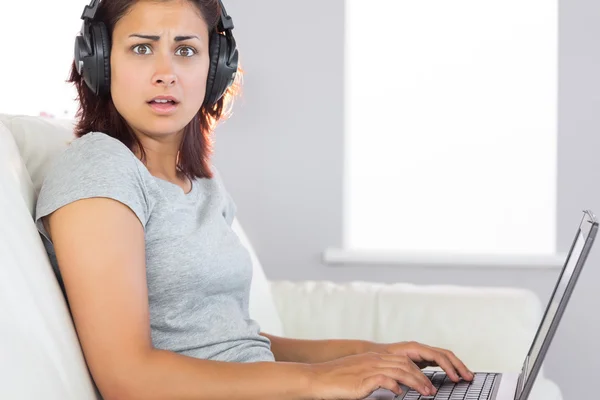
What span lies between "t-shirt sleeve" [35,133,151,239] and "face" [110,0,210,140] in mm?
101

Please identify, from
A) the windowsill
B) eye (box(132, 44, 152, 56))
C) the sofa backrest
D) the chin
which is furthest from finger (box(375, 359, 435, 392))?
the windowsill

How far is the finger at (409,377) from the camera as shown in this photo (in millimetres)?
1202

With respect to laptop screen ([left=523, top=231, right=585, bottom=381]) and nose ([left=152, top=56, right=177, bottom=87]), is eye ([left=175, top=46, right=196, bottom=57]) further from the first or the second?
laptop screen ([left=523, top=231, right=585, bottom=381])

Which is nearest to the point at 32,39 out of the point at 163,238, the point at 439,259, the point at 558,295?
the point at 439,259

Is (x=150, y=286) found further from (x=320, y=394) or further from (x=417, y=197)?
(x=417, y=197)

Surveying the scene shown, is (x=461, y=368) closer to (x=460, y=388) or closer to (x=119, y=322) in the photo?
(x=460, y=388)

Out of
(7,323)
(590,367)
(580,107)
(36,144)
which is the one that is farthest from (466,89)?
(7,323)

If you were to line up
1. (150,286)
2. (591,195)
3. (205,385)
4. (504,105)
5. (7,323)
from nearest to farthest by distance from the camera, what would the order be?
(7,323), (205,385), (150,286), (591,195), (504,105)

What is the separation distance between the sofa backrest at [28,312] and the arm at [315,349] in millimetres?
513

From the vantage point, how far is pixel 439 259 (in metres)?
3.15

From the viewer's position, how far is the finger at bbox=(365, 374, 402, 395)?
1177 millimetres

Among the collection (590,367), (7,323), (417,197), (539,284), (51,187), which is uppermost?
(51,187)

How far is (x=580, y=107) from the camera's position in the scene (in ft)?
9.97

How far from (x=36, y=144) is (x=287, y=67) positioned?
1.86 meters
